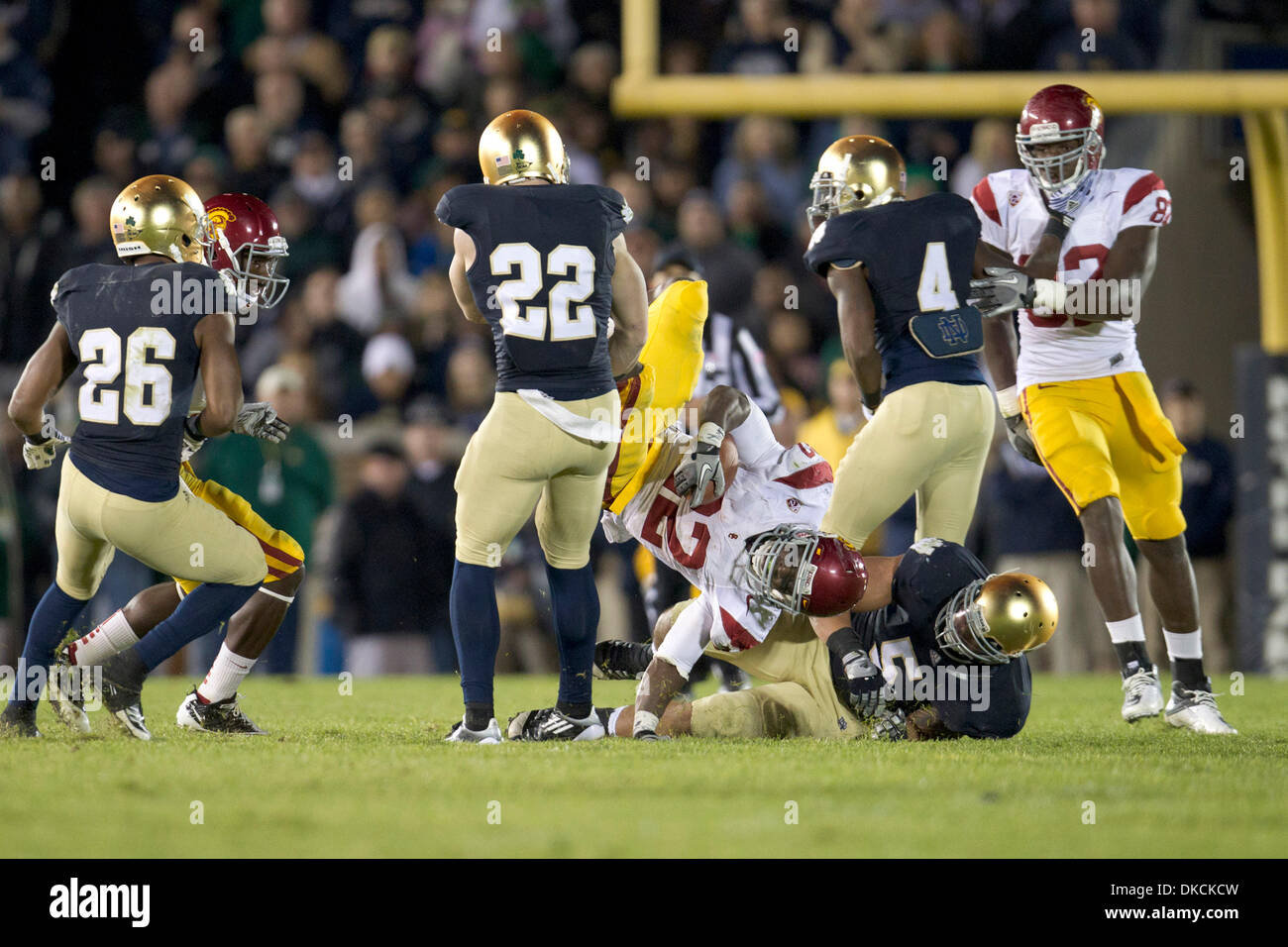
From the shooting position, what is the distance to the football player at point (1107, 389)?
5141mm

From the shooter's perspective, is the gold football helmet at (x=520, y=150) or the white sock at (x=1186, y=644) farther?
the white sock at (x=1186, y=644)

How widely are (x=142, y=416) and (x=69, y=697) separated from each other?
901 mm

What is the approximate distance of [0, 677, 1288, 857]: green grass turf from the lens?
3033 mm

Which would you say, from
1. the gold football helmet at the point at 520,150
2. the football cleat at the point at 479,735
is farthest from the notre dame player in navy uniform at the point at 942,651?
the gold football helmet at the point at 520,150

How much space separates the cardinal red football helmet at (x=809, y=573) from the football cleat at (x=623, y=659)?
80 cm

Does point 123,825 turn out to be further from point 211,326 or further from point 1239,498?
point 1239,498

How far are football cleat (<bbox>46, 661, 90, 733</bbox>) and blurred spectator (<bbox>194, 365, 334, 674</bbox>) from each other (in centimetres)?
329

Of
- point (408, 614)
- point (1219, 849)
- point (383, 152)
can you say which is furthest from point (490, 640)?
point (383, 152)

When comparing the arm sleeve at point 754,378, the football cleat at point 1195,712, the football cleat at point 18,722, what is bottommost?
the football cleat at point 1195,712

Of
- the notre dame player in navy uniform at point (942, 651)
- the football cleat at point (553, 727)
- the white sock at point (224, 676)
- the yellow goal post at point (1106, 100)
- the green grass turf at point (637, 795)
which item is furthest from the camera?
the yellow goal post at point (1106, 100)

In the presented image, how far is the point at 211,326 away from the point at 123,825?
172 centimetres

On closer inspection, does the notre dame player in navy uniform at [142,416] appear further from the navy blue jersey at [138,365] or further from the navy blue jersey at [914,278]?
the navy blue jersey at [914,278]

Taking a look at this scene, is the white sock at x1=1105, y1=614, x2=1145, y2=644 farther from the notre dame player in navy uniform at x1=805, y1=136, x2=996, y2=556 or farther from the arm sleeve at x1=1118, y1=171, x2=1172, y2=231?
the arm sleeve at x1=1118, y1=171, x2=1172, y2=231

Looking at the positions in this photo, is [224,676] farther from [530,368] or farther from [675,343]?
[675,343]
